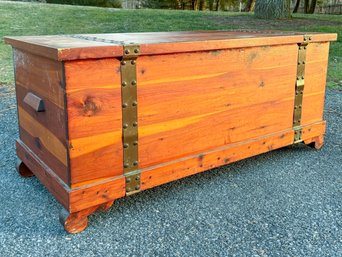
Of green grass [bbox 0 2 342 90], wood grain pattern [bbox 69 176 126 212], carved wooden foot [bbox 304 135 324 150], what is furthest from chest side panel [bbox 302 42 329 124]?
green grass [bbox 0 2 342 90]

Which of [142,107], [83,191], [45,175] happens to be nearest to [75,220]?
[83,191]

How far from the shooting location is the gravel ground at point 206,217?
1.72 metres

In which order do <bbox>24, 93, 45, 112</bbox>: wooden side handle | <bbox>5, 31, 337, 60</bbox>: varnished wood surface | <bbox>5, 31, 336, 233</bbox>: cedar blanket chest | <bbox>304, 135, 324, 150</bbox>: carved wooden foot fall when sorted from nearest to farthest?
1. <bbox>5, 31, 337, 60</bbox>: varnished wood surface
2. <bbox>5, 31, 336, 233</bbox>: cedar blanket chest
3. <bbox>24, 93, 45, 112</bbox>: wooden side handle
4. <bbox>304, 135, 324, 150</bbox>: carved wooden foot

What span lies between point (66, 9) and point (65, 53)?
309 inches

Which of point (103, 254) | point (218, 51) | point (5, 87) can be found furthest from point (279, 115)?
point (5, 87)

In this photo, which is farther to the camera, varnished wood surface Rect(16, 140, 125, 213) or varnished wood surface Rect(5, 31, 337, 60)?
varnished wood surface Rect(16, 140, 125, 213)

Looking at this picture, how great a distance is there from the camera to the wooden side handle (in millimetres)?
1938

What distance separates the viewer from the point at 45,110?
6.33 ft

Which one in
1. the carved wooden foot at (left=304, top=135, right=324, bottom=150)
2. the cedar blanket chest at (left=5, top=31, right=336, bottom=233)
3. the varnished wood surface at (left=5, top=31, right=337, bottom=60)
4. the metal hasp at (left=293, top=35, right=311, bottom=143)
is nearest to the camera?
the varnished wood surface at (left=5, top=31, right=337, bottom=60)

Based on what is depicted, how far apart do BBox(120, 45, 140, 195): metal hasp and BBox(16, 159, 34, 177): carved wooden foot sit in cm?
75

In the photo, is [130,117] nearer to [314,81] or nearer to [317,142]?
[314,81]

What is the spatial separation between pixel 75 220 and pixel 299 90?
1.50 metres

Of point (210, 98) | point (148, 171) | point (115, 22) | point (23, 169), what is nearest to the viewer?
point (148, 171)

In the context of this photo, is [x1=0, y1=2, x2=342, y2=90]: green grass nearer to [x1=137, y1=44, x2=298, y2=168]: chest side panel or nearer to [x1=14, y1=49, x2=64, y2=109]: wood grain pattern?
[x1=137, y1=44, x2=298, y2=168]: chest side panel
